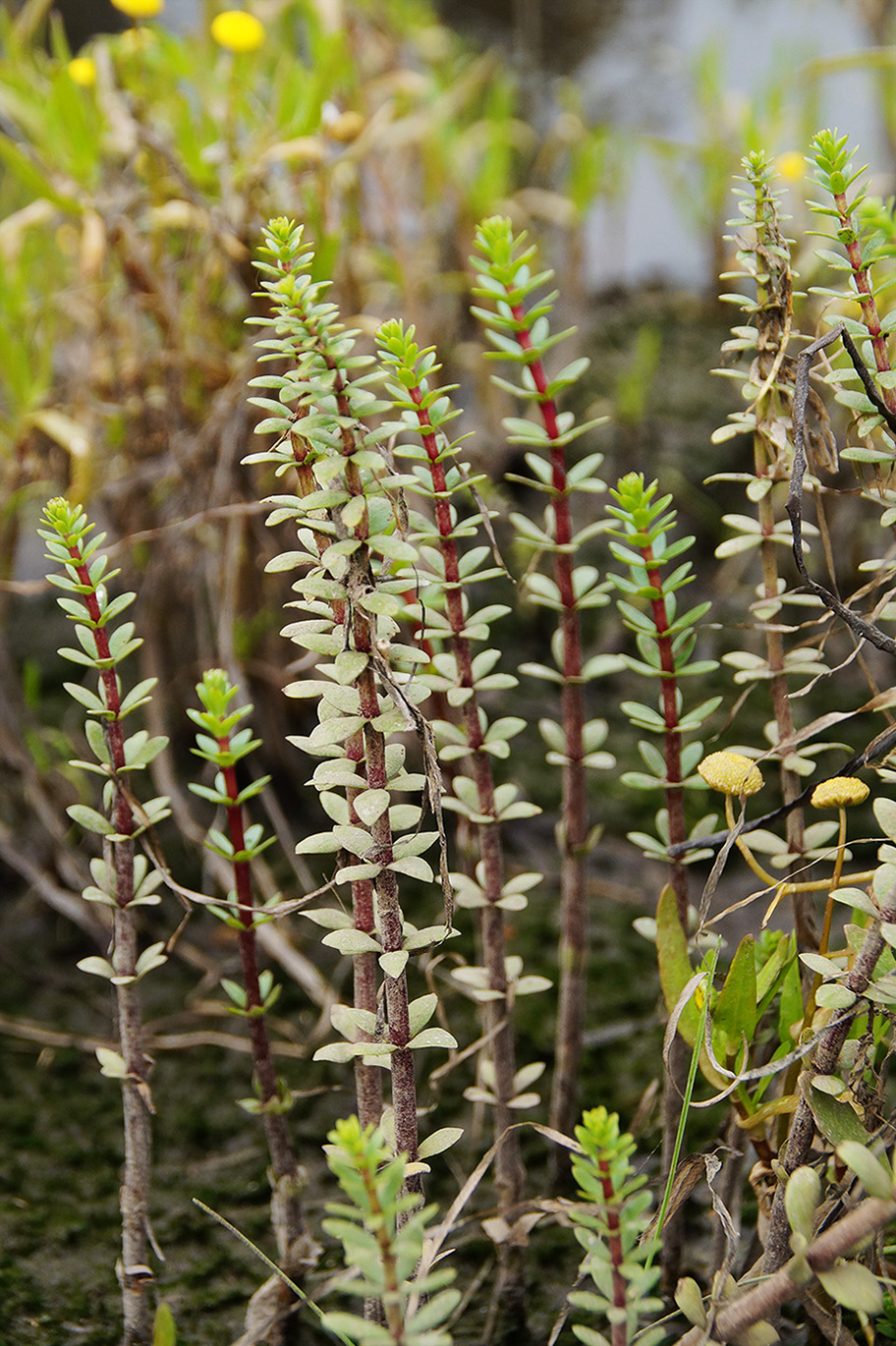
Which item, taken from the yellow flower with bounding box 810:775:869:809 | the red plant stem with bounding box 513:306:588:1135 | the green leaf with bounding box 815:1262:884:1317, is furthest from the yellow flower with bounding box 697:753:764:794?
the green leaf with bounding box 815:1262:884:1317

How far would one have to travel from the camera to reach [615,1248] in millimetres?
520

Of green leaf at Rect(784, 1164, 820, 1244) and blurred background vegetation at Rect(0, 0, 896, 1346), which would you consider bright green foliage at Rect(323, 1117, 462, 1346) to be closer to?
green leaf at Rect(784, 1164, 820, 1244)

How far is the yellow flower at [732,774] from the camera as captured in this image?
644mm

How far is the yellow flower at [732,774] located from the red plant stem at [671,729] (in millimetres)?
76

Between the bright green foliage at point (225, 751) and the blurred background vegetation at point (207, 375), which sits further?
the blurred background vegetation at point (207, 375)

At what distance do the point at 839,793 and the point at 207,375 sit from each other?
1018mm

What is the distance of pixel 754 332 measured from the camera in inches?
26.6

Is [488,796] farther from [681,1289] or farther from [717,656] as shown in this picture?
[717,656]

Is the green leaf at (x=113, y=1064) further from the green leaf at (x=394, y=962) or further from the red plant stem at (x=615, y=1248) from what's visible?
the red plant stem at (x=615, y=1248)

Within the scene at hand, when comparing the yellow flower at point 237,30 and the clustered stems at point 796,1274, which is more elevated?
the yellow flower at point 237,30

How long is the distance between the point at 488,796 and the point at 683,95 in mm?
2987

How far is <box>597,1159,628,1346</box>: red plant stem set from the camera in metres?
0.50

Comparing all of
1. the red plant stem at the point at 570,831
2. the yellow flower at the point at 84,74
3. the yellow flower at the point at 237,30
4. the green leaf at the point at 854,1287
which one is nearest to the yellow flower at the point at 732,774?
the red plant stem at the point at 570,831

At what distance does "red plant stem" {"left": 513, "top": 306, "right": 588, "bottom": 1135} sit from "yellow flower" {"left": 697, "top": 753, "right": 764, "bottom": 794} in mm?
145
